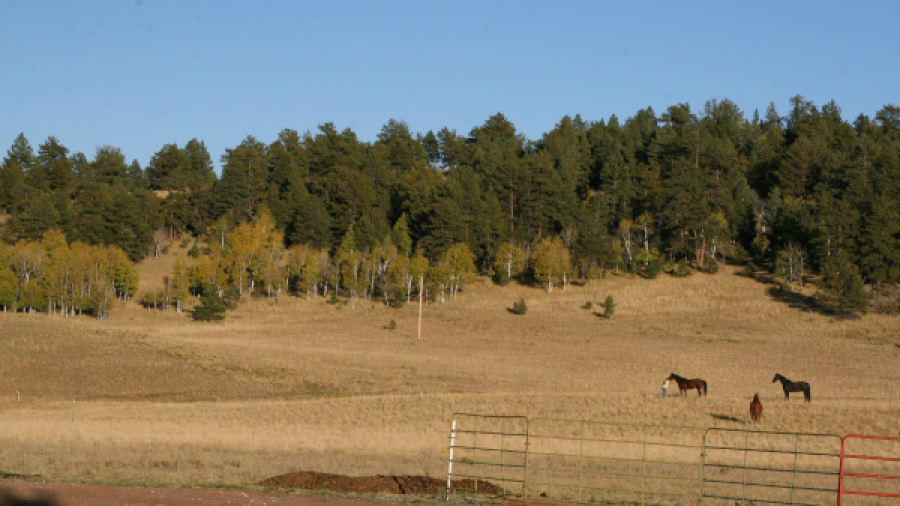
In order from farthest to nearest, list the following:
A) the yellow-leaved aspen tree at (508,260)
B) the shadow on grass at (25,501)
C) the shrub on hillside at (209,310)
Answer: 1. the yellow-leaved aspen tree at (508,260)
2. the shrub on hillside at (209,310)
3. the shadow on grass at (25,501)

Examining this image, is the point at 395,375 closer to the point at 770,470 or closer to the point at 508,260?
the point at 770,470

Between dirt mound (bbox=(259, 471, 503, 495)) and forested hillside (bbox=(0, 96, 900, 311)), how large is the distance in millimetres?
69074

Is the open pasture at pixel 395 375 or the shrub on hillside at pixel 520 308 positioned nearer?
the open pasture at pixel 395 375

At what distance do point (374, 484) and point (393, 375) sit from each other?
31342 mm

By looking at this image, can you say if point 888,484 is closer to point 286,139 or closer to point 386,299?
point 386,299

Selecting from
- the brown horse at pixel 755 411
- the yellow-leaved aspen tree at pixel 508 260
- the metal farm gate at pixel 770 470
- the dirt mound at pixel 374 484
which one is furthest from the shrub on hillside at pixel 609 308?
the dirt mound at pixel 374 484

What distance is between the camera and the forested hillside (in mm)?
88062

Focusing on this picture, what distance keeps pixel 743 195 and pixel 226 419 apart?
8795 centimetres

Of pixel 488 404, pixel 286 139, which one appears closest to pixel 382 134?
pixel 286 139

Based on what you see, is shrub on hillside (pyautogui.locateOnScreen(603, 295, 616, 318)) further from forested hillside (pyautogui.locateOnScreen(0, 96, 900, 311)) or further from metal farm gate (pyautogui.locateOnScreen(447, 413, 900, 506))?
metal farm gate (pyautogui.locateOnScreen(447, 413, 900, 506))

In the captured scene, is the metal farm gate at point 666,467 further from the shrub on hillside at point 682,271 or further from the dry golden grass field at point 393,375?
the shrub on hillside at point 682,271

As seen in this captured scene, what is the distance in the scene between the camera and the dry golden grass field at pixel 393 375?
2306 cm

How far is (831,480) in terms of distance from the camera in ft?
64.4

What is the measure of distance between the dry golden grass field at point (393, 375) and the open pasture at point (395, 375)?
0.19m
